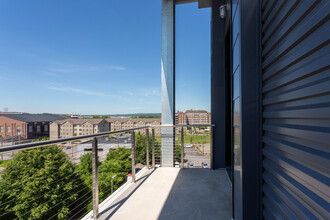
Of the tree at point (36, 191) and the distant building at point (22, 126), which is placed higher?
the distant building at point (22, 126)

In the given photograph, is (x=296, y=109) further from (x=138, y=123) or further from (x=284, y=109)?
(x=138, y=123)

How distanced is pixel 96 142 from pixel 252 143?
1.32m

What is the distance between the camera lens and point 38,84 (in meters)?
25.2

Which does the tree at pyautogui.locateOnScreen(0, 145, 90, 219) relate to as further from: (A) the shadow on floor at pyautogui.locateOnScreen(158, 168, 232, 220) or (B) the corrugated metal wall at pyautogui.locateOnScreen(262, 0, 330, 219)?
(B) the corrugated metal wall at pyautogui.locateOnScreen(262, 0, 330, 219)

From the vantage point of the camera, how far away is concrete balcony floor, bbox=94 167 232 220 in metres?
1.42

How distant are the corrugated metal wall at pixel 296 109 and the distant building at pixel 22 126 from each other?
1533 cm

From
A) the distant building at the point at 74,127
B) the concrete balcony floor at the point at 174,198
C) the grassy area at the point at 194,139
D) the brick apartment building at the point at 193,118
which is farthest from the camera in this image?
the distant building at the point at 74,127

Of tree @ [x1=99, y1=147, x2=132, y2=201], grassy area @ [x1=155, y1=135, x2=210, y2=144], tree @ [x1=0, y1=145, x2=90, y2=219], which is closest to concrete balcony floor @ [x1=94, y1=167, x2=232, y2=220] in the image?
grassy area @ [x1=155, y1=135, x2=210, y2=144]

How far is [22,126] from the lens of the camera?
12.1 metres

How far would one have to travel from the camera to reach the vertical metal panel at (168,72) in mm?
2893

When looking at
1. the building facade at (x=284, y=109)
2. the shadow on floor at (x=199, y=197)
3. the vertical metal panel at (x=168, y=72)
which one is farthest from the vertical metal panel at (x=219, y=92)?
the building facade at (x=284, y=109)

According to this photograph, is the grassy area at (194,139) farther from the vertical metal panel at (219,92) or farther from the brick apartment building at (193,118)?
the brick apartment building at (193,118)

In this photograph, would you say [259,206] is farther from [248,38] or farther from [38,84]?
[38,84]

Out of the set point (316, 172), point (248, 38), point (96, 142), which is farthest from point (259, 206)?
point (96, 142)
